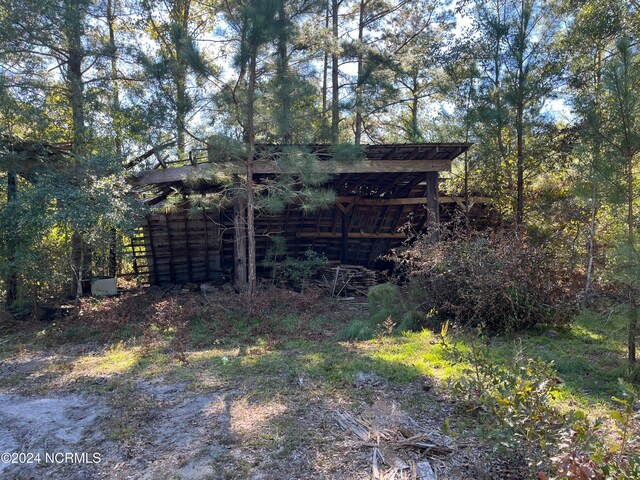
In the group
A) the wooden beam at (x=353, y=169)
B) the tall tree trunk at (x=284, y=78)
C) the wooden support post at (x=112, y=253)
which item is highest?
the tall tree trunk at (x=284, y=78)

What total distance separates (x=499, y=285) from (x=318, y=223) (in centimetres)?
647

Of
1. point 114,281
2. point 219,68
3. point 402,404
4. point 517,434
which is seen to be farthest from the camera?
point 114,281

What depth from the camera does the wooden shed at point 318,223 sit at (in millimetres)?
9211

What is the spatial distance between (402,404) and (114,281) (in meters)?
7.89

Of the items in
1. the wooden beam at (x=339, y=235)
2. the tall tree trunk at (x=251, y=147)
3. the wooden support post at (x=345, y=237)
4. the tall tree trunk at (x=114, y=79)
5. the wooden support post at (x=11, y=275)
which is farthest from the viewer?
the wooden beam at (x=339, y=235)

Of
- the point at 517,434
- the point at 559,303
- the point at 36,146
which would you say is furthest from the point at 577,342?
the point at 36,146

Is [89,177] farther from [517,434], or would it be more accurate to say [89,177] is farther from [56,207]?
[517,434]

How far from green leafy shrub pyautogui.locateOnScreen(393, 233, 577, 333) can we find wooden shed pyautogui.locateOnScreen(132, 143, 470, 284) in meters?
3.08

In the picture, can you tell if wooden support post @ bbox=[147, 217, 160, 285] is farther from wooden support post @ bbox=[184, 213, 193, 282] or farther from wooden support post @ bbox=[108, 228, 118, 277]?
wooden support post @ bbox=[108, 228, 118, 277]

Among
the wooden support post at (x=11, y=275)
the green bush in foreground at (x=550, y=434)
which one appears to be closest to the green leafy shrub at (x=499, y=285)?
the green bush in foreground at (x=550, y=434)

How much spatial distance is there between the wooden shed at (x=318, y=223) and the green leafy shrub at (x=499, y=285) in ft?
10.1

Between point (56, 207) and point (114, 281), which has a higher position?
point (56, 207)

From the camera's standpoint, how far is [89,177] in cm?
791

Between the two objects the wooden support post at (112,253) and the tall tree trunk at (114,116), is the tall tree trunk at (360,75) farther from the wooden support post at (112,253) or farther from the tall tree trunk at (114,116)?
the wooden support post at (112,253)
